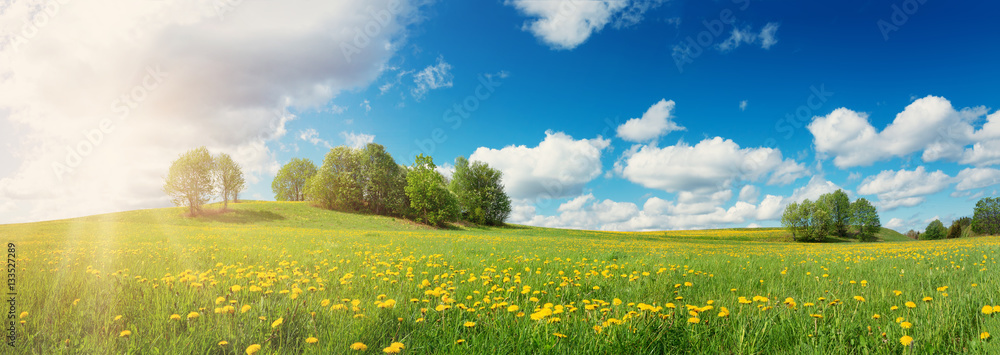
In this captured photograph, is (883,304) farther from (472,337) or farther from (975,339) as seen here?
(472,337)

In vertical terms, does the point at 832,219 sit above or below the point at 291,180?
below

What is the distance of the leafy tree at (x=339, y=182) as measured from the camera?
2205 inches

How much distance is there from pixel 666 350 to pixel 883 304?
3.34 metres

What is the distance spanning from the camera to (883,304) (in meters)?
4.53

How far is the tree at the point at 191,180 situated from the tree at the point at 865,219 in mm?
109208

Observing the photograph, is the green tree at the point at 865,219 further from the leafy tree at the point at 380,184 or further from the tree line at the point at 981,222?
the leafy tree at the point at 380,184

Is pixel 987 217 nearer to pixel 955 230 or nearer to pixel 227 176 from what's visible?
pixel 955 230

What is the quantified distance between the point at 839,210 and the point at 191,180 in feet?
362

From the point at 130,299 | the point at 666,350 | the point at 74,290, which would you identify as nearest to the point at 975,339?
the point at 666,350

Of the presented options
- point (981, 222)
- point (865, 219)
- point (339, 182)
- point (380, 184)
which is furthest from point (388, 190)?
point (981, 222)

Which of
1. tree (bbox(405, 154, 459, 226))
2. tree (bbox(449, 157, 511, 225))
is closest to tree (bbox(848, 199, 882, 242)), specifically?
tree (bbox(449, 157, 511, 225))

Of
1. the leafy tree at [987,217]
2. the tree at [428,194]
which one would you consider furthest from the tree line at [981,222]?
the tree at [428,194]

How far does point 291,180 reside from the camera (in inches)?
3127

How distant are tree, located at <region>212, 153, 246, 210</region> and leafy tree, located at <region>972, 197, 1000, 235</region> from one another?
5160 inches
